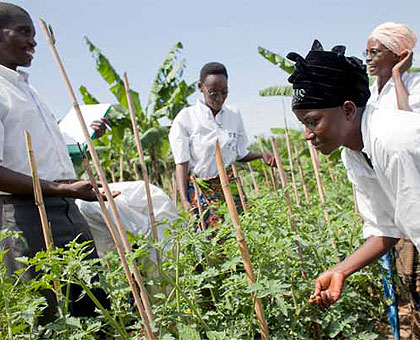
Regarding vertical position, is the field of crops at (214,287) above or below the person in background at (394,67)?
below

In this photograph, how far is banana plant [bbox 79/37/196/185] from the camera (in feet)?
29.3

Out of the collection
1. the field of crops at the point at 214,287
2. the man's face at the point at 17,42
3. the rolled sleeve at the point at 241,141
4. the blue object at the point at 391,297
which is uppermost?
the man's face at the point at 17,42

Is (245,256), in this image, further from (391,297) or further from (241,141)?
(241,141)

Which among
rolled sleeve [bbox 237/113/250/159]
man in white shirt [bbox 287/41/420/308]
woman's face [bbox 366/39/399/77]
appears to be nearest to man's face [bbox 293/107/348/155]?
man in white shirt [bbox 287/41/420/308]

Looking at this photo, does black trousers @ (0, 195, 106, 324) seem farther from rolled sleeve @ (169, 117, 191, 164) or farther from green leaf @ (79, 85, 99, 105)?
green leaf @ (79, 85, 99, 105)

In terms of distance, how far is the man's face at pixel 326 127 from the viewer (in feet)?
5.49

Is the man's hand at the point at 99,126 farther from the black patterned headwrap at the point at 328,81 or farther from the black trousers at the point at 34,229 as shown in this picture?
the black patterned headwrap at the point at 328,81

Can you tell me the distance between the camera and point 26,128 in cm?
216

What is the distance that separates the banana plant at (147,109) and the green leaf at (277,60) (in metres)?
2.84

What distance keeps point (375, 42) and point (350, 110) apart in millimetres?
1422

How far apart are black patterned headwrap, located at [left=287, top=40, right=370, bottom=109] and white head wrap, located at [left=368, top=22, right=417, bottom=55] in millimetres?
1264

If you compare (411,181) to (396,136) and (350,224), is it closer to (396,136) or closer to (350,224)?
(396,136)

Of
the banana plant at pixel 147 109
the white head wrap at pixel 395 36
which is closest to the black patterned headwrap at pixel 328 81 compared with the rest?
the white head wrap at pixel 395 36

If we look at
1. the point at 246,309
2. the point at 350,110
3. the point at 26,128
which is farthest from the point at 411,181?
the point at 26,128
